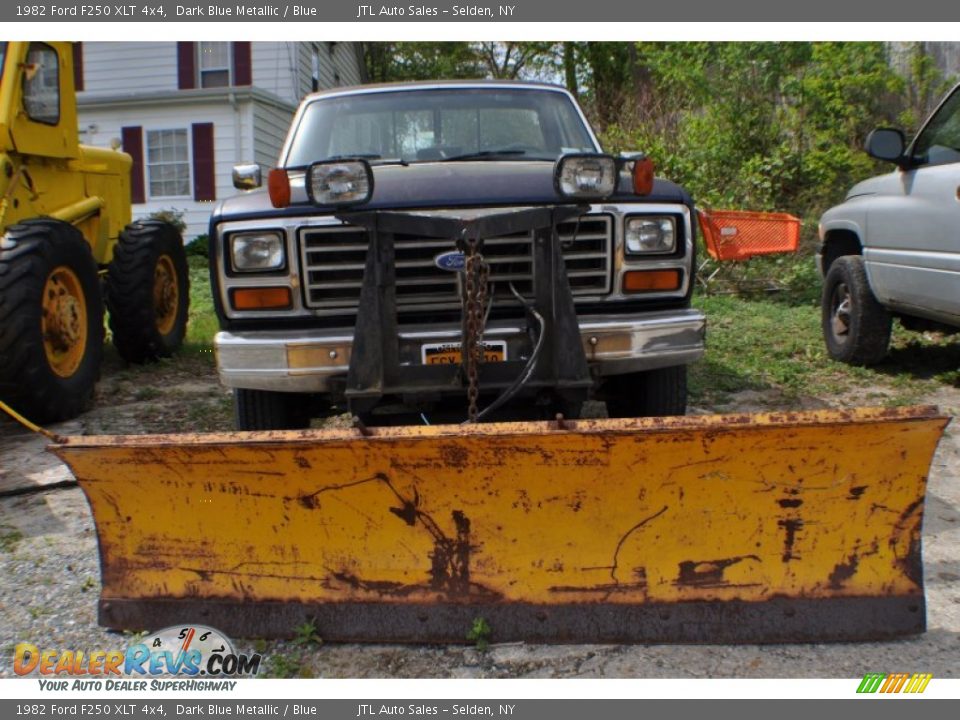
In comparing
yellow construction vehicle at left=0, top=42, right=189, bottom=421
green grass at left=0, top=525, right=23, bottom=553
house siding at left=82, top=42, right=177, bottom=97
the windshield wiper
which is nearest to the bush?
house siding at left=82, top=42, right=177, bottom=97

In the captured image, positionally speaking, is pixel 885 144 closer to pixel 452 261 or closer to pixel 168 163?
pixel 452 261

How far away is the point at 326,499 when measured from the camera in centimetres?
264

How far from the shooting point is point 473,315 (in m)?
2.97

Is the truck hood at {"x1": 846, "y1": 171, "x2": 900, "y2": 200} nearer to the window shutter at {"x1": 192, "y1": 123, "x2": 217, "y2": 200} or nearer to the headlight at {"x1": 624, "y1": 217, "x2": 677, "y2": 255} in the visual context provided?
the headlight at {"x1": 624, "y1": 217, "x2": 677, "y2": 255}

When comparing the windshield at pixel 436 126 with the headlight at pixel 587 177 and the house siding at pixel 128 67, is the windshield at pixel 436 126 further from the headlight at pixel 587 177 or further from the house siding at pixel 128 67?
the house siding at pixel 128 67

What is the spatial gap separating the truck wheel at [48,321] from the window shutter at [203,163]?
11.3 meters

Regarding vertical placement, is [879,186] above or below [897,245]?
above

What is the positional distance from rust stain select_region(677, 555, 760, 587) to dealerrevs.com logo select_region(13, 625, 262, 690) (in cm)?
137

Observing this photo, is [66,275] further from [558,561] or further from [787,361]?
[787,361]

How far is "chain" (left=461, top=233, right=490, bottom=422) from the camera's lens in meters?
2.96

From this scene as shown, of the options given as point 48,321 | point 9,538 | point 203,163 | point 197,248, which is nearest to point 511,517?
point 9,538

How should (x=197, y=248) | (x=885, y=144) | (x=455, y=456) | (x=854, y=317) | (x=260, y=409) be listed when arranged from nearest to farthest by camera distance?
(x=455, y=456) < (x=260, y=409) < (x=885, y=144) < (x=854, y=317) < (x=197, y=248)

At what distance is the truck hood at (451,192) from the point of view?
3299 mm

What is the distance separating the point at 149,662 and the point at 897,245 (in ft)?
16.5
